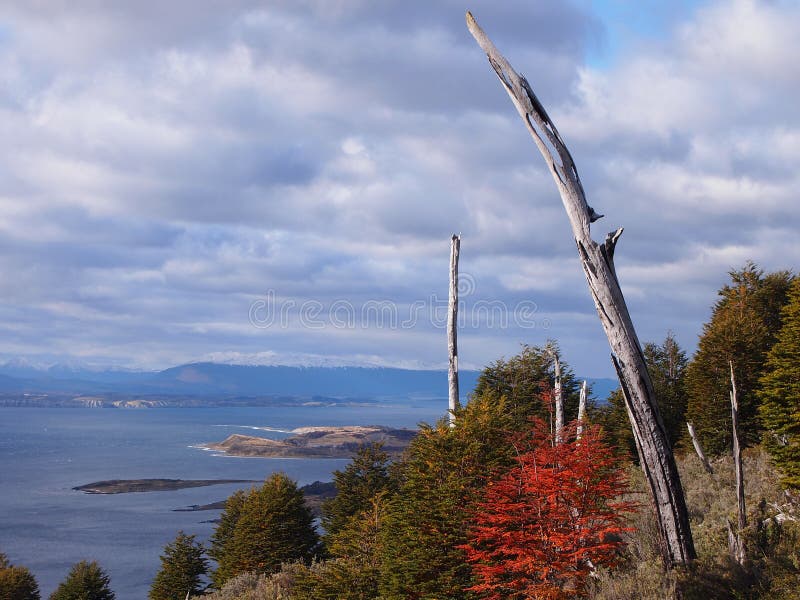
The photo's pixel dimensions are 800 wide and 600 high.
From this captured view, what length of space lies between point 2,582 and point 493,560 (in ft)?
157

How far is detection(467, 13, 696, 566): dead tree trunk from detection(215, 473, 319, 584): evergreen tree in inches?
1182

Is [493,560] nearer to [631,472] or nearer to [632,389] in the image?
[632,389]

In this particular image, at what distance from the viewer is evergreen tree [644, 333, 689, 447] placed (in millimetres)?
47500

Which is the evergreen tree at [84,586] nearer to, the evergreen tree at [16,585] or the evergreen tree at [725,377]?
the evergreen tree at [16,585]

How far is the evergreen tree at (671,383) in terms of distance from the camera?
4750cm

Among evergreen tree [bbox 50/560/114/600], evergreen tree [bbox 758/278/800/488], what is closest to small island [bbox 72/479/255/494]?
evergreen tree [bbox 50/560/114/600]

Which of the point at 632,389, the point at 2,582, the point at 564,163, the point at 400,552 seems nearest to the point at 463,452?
the point at 400,552

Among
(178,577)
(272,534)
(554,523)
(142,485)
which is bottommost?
(142,485)

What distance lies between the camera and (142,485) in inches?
5404

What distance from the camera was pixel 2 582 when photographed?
168ft

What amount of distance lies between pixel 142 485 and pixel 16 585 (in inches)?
3542

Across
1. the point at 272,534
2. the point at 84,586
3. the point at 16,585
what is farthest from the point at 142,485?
the point at 272,534

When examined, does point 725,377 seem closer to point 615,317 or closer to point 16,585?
point 615,317

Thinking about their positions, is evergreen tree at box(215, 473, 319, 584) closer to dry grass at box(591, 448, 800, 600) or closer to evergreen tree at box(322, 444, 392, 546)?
evergreen tree at box(322, 444, 392, 546)
